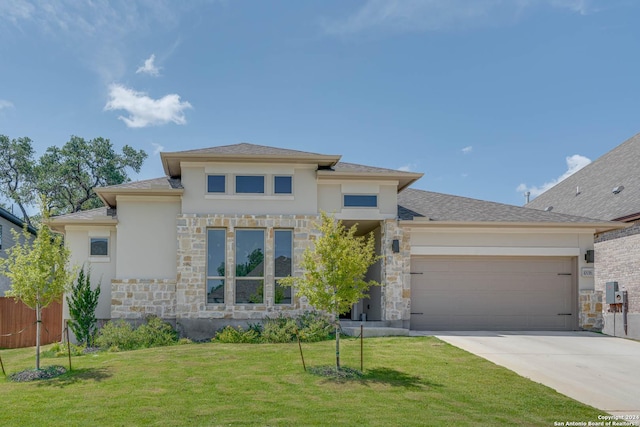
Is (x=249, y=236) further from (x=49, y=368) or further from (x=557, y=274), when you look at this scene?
(x=557, y=274)

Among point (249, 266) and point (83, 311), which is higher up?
point (249, 266)

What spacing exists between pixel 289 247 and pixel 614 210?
1237cm

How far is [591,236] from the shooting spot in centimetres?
1677

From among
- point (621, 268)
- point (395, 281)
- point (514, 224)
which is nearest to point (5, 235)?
point (395, 281)

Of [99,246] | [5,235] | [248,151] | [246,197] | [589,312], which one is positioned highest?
[248,151]

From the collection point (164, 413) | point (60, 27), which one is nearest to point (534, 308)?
point (164, 413)

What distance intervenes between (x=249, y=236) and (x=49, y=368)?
6.46 metres

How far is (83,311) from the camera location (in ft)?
48.6

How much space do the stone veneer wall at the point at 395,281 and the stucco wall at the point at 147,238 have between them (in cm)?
644

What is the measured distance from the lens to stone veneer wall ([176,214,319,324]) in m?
15.1

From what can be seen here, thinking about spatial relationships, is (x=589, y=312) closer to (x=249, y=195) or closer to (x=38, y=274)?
(x=249, y=195)

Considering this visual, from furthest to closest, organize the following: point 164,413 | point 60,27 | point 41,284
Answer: point 60,27, point 41,284, point 164,413

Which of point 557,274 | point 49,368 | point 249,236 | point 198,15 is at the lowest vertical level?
point 49,368

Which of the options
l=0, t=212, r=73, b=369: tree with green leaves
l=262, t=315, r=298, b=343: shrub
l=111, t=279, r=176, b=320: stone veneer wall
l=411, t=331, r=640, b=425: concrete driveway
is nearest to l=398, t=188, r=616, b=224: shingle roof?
l=411, t=331, r=640, b=425: concrete driveway
